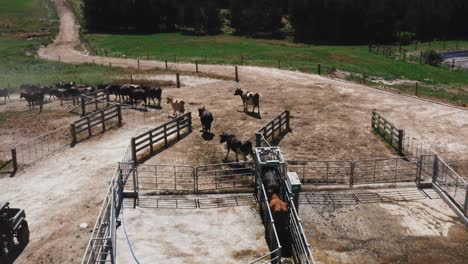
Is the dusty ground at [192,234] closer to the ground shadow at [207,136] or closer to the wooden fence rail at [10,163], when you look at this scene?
the wooden fence rail at [10,163]

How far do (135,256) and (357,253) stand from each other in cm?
681

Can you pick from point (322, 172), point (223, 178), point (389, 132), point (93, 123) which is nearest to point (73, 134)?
point (93, 123)

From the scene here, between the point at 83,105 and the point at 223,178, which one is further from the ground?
the point at 83,105

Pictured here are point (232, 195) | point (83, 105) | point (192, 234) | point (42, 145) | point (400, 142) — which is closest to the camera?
point (192, 234)

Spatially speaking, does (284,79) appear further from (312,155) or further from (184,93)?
(312,155)

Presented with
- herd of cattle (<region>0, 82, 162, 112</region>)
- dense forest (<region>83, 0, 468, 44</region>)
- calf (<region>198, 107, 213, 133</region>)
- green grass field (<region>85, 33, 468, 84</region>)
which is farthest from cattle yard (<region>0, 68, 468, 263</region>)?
dense forest (<region>83, 0, 468, 44</region>)

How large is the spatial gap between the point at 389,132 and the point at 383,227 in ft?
37.9

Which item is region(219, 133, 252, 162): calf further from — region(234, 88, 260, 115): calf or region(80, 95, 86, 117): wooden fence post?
region(80, 95, 86, 117): wooden fence post

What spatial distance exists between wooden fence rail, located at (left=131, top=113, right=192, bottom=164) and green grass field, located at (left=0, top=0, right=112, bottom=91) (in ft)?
57.6

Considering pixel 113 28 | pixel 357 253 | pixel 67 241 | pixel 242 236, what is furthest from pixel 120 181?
pixel 113 28

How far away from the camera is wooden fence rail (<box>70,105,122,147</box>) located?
26.1 metres

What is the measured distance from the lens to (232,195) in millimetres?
19562

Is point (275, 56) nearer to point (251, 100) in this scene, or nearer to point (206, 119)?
point (251, 100)

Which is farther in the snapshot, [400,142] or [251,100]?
[251,100]
